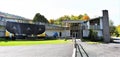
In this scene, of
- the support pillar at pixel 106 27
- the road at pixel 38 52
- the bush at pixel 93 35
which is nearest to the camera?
the road at pixel 38 52

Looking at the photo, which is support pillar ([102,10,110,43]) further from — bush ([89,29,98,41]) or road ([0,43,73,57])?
road ([0,43,73,57])

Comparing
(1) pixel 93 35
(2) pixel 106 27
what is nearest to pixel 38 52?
(2) pixel 106 27

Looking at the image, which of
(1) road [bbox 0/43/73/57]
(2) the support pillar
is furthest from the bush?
(1) road [bbox 0/43/73/57]

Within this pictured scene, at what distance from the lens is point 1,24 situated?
2274 inches

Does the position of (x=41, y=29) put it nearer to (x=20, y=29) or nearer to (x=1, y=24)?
(x=20, y=29)

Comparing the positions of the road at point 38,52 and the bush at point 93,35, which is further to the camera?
the bush at point 93,35

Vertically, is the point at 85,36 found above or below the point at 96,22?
below

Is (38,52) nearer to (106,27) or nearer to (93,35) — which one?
(106,27)

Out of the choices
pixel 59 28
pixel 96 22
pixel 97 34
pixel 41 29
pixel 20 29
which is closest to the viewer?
pixel 97 34

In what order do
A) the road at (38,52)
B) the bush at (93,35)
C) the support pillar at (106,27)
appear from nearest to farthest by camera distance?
the road at (38,52) → the support pillar at (106,27) → the bush at (93,35)

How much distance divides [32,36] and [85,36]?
1487cm

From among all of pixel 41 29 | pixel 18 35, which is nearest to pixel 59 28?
pixel 41 29

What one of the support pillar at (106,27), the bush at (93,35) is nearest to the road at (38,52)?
the support pillar at (106,27)

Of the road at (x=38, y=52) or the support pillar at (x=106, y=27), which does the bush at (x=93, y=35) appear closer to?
the support pillar at (x=106, y=27)
